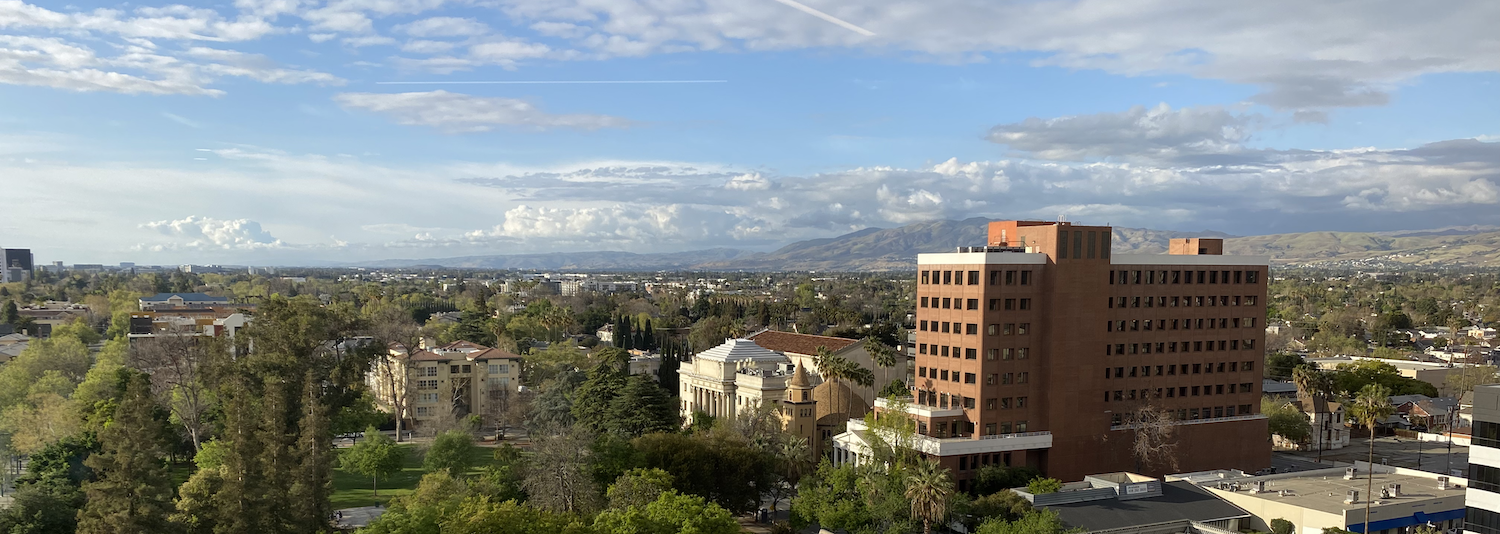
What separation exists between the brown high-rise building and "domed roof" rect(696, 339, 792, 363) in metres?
19.8

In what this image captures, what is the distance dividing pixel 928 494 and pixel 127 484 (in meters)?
42.1

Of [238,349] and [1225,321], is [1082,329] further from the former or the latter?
[238,349]

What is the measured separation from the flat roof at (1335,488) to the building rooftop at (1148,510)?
7.54 ft

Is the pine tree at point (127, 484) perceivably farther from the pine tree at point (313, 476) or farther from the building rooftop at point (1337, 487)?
the building rooftop at point (1337, 487)

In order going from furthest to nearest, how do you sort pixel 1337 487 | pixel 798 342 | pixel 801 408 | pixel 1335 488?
pixel 798 342 → pixel 801 408 → pixel 1337 487 → pixel 1335 488

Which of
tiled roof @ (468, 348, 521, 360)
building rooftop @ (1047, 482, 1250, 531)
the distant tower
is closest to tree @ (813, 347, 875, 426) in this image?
the distant tower

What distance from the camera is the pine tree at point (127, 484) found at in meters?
47.2

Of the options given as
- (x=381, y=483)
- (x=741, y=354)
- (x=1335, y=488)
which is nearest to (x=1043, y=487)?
(x=1335, y=488)

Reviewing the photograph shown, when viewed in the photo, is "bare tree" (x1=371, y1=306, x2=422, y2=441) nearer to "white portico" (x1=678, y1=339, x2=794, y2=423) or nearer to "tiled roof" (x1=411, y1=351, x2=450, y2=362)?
"tiled roof" (x1=411, y1=351, x2=450, y2=362)

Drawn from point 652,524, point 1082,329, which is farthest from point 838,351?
point 652,524

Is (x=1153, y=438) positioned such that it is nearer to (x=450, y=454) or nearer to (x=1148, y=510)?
(x=1148, y=510)

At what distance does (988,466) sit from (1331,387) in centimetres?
6102

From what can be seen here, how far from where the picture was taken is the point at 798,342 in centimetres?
10694

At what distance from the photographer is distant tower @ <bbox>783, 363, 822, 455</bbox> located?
289 feet
